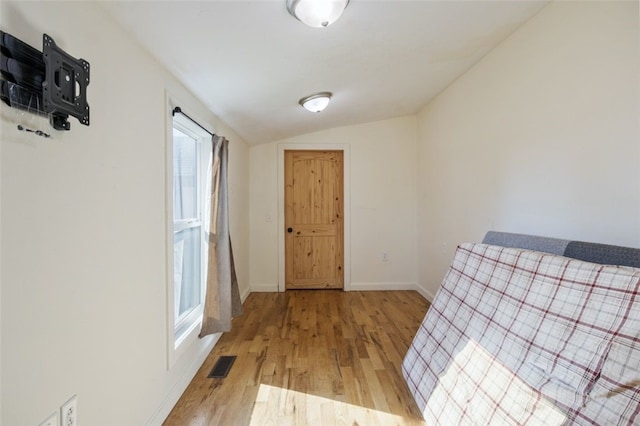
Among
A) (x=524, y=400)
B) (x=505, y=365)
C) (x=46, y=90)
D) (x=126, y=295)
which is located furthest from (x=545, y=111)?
(x=126, y=295)

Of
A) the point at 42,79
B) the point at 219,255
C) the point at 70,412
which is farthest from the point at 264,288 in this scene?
the point at 42,79

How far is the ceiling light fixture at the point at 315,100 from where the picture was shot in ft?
7.97

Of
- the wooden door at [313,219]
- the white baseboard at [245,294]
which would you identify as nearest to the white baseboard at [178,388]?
the white baseboard at [245,294]

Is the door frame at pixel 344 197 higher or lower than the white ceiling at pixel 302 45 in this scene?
lower

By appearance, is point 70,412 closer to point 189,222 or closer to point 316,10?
point 189,222

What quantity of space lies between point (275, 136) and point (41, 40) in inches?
113

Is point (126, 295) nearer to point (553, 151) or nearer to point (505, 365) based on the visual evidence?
point (505, 365)

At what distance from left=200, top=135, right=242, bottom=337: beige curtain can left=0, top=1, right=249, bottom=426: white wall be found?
1.99ft

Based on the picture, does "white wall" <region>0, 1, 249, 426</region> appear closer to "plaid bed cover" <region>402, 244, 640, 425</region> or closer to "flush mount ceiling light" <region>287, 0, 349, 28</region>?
"flush mount ceiling light" <region>287, 0, 349, 28</region>

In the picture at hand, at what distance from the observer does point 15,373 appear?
30.4 inches

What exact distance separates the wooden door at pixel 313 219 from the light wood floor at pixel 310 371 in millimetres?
772

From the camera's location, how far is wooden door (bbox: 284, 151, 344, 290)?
13.3ft

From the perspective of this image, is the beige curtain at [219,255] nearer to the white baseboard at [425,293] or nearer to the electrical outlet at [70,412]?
the electrical outlet at [70,412]

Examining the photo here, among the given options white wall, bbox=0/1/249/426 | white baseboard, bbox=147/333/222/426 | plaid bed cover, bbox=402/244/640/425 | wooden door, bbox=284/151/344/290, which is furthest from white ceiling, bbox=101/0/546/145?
white baseboard, bbox=147/333/222/426
